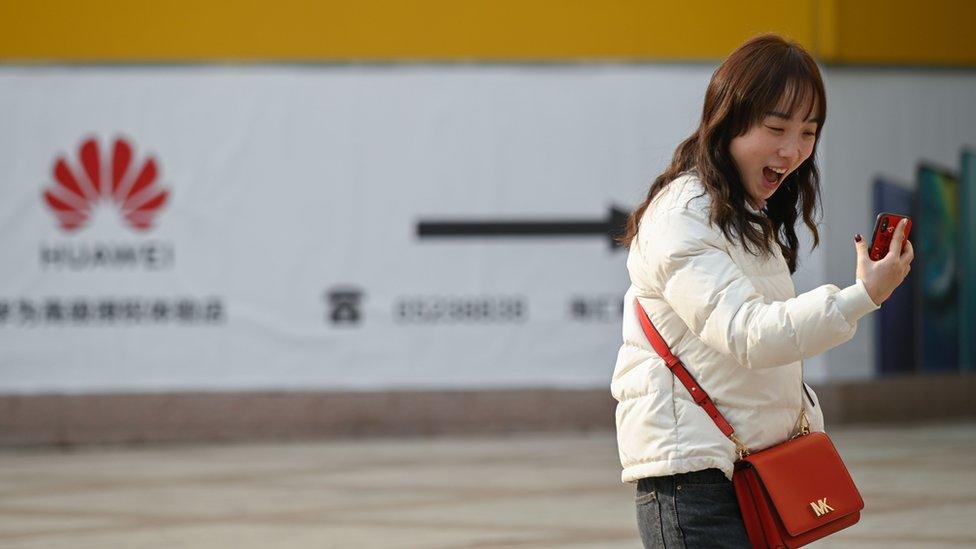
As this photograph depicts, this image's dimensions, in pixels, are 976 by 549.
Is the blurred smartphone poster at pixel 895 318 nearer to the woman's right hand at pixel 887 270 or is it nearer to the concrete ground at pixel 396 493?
the concrete ground at pixel 396 493

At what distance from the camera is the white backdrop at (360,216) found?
1356cm

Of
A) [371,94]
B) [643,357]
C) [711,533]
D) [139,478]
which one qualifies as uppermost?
[371,94]

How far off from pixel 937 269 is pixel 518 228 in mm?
3885

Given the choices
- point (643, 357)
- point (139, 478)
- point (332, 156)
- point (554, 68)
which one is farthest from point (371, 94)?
point (643, 357)

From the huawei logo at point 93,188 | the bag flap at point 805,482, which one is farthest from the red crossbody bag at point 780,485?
the huawei logo at point 93,188

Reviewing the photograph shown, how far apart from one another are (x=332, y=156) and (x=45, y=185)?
2316 millimetres

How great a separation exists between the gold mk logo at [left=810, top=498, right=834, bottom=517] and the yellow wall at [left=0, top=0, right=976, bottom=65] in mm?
10952

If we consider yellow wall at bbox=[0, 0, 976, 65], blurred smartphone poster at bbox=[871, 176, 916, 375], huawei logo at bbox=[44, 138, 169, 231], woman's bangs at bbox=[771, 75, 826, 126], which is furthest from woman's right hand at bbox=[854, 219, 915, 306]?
blurred smartphone poster at bbox=[871, 176, 916, 375]

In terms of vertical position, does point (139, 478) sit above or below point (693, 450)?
below

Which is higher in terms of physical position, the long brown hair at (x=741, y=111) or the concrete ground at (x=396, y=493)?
the long brown hair at (x=741, y=111)

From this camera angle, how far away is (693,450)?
286 centimetres

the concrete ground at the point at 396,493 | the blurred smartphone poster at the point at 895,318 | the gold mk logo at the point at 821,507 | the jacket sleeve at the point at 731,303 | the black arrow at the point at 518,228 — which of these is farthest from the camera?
the blurred smartphone poster at the point at 895,318

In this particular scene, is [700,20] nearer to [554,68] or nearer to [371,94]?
[554,68]

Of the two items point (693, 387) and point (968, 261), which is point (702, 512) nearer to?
point (693, 387)
